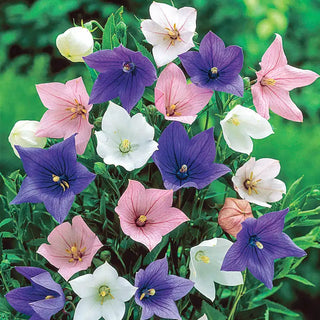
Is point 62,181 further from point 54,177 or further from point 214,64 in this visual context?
point 214,64

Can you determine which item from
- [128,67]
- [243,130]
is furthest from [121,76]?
[243,130]

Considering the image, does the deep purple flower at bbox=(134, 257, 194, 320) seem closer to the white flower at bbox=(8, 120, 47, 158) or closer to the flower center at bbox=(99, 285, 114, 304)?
the flower center at bbox=(99, 285, 114, 304)

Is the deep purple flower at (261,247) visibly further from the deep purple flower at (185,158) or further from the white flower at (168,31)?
the white flower at (168,31)

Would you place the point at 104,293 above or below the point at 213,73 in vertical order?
below

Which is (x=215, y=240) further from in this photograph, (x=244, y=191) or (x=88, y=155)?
(x=88, y=155)

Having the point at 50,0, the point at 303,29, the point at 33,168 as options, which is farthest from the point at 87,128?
the point at 303,29

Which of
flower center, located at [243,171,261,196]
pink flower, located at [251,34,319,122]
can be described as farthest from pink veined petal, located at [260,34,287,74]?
flower center, located at [243,171,261,196]
